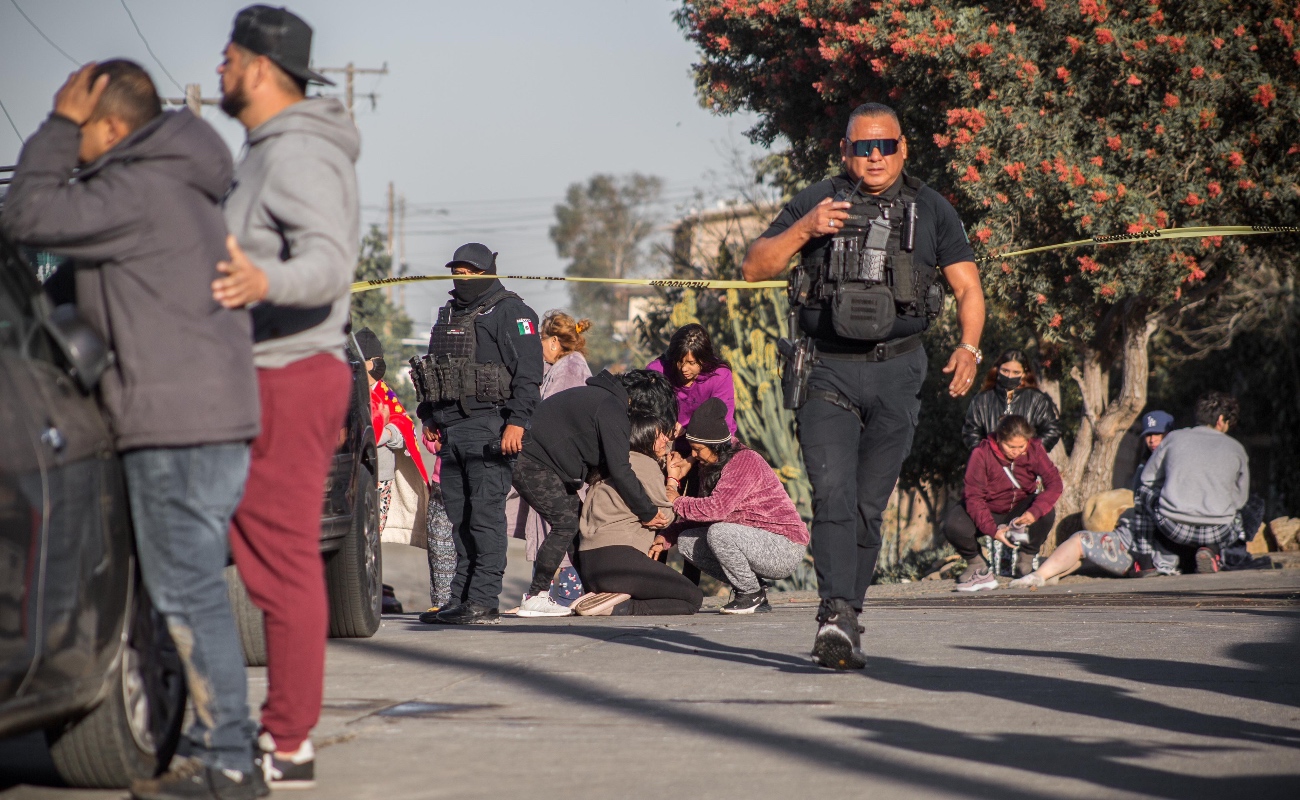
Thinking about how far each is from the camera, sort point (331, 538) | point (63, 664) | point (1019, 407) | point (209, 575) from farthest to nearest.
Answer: point (1019, 407), point (331, 538), point (209, 575), point (63, 664)

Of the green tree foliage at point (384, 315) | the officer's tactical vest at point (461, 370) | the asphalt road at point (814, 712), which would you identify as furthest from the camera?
the green tree foliage at point (384, 315)

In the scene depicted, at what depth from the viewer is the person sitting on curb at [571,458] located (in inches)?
320

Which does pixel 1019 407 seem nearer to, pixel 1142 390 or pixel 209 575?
pixel 1142 390

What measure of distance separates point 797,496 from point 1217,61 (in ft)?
17.4

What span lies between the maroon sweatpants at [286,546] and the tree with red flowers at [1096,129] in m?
8.54

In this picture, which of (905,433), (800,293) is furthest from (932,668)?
(800,293)

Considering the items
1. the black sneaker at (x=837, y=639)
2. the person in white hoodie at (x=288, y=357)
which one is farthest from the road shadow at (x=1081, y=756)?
the person in white hoodie at (x=288, y=357)

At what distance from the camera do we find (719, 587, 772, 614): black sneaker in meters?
8.24

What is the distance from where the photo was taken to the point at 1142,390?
43.3ft

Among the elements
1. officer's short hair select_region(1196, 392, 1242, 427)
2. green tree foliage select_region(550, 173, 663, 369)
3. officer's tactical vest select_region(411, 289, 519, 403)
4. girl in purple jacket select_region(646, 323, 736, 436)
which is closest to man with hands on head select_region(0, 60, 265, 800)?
officer's tactical vest select_region(411, 289, 519, 403)

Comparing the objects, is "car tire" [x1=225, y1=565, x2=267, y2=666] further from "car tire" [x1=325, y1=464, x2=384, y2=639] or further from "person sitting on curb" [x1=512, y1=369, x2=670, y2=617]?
"person sitting on curb" [x1=512, y1=369, x2=670, y2=617]

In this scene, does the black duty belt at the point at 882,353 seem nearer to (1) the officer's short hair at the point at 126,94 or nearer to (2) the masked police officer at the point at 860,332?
(2) the masked police officer at the point at 860,332

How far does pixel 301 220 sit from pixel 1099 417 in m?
11.5

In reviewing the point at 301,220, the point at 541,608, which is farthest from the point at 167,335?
the point at 541,608
